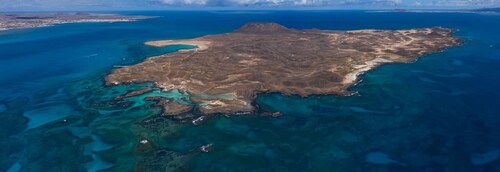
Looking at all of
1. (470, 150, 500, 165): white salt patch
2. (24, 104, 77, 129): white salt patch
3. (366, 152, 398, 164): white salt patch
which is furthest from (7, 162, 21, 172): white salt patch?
(470, 150, 500, 165): white salt patch

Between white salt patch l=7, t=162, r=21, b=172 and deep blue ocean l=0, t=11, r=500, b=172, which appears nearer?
deep blue ocean l=0, t=11, r=500, b=172

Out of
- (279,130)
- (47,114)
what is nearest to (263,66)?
(279,130)

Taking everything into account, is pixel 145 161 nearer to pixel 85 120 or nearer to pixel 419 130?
pixel 85 120

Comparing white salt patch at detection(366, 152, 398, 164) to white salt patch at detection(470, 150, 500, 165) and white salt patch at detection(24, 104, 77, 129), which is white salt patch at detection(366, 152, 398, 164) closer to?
white salt patch at detection(470, 150, 500, 165)

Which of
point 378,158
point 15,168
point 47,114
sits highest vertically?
point 47,114

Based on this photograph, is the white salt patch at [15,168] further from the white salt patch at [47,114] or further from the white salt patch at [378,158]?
the white salt patch at [378,158]

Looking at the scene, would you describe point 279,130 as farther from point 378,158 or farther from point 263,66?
point 263,66
